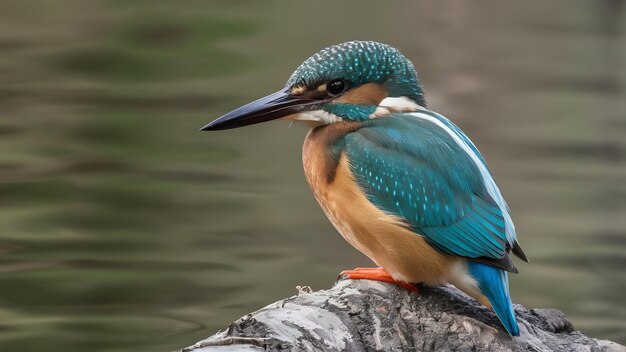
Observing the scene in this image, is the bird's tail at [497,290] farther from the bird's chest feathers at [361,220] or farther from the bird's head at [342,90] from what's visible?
the bird's head at [342,90]

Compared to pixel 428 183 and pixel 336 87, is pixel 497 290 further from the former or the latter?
pixel 336 87

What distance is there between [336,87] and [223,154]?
5038mm

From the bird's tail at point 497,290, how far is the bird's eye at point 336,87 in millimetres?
688

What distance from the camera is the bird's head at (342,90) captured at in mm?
3779

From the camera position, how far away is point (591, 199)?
838 cm

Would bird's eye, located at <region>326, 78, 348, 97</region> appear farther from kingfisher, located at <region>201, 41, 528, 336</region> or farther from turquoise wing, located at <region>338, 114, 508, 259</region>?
turquoise wing, located at <region>338, 114, 508, 259</region>

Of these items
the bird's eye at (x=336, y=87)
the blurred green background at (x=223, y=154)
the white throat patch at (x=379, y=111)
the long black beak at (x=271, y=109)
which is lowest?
the blurred green background at (x=223, y=154)

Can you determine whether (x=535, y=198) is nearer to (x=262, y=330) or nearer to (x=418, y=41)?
(x=418, y=41)

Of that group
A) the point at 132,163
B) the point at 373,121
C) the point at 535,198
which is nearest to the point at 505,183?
the point at 535,198

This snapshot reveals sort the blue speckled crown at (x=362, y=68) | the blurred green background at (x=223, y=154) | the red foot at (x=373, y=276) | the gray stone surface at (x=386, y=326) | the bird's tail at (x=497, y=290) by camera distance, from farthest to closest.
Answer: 1. the blurred green background at (x=223, y=154)
2. the blue speckled crown at (x=362, y=68)
3. the red foot at (x=373, y=276)
4. the bird's tail at (x=497, y=290)
5. the gray stone surface at (x=386, y=326)

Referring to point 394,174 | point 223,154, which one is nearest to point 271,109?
point 394,174

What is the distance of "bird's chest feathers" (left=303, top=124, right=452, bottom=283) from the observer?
11.8ft

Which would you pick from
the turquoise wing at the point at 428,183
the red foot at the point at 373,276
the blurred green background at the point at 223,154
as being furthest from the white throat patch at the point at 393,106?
the blurred green background at the point at 223,154

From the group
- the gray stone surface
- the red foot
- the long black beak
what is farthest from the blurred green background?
the gray stone surface
